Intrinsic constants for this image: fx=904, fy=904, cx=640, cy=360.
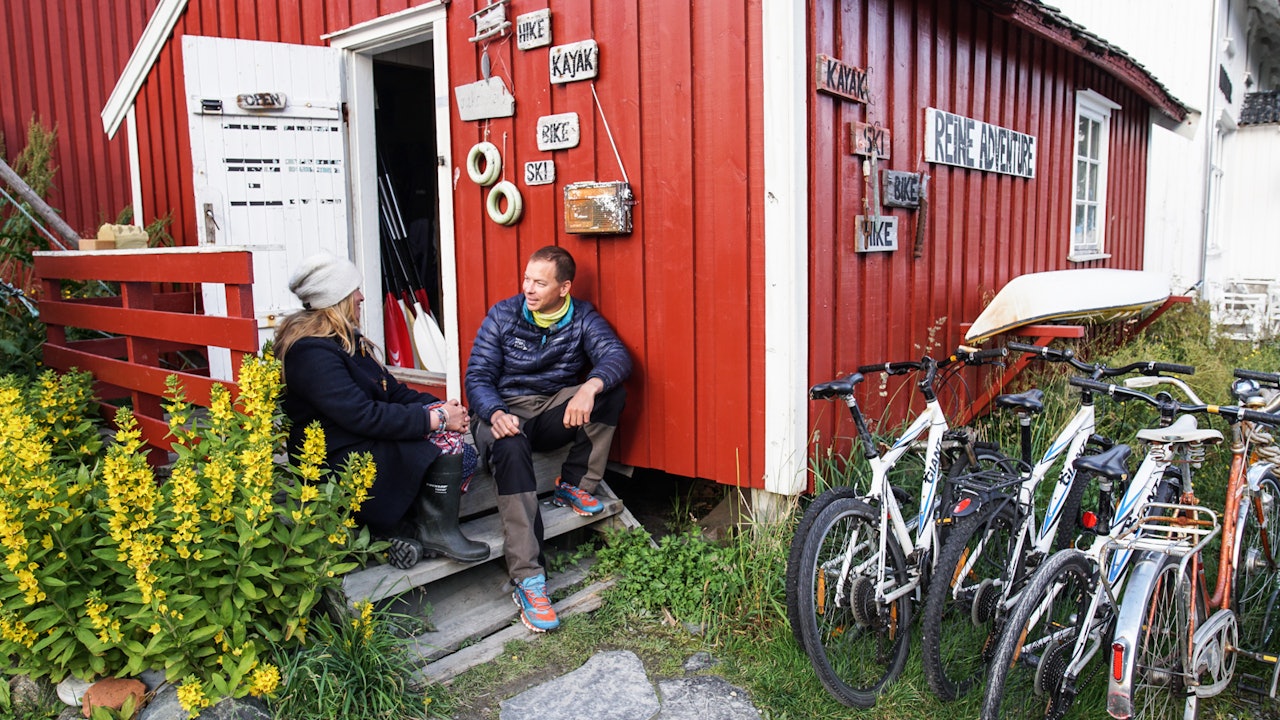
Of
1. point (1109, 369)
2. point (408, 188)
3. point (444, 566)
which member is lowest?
point (444, 566)

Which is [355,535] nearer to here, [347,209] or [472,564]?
[472,564]

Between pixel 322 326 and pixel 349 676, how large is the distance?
1.23m

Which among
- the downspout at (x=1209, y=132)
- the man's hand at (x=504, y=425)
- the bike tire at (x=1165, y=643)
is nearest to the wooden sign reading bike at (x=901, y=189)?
the man's hand at (x=504, y=425)

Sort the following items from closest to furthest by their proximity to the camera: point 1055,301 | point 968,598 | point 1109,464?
point 1109,464
point 968,598
point 1055,301

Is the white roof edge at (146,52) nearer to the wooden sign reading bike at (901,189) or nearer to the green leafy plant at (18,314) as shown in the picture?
the green leafy plant at (18,314)

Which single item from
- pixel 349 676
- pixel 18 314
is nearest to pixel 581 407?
pixel 349 676

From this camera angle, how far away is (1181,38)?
1135 cm

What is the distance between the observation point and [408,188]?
291 inches

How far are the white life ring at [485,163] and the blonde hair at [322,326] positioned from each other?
1425 millimetres

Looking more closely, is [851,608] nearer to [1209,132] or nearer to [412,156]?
[412,156]

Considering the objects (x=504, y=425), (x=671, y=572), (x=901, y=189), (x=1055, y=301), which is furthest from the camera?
(x=1055, y=301)

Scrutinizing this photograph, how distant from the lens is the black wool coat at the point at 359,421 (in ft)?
10.5

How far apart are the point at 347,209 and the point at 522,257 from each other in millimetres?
1514

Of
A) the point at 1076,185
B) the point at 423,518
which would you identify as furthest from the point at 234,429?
the point at 1076,185
